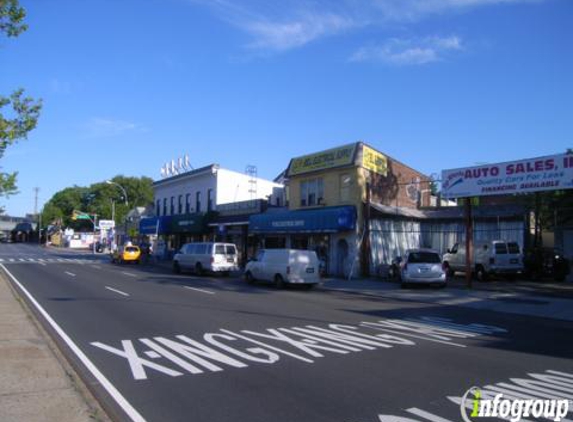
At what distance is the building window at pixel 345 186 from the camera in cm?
2742

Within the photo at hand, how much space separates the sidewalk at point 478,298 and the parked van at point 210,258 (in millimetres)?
7488

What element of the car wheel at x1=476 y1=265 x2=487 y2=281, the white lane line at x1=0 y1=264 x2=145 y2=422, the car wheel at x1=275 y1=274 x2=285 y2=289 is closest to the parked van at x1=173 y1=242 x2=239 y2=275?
the car wheel at x1=275 y1=274 x2=285 y2=289

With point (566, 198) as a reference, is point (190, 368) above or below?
below

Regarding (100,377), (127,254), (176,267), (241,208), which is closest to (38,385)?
(100,377)

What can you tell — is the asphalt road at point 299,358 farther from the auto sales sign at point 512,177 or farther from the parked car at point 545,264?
the parked car at point 545,264

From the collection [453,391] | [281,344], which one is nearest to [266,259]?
[281,344]

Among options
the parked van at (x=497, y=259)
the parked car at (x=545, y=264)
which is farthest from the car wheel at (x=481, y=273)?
the parked car at (x=545, y=264)

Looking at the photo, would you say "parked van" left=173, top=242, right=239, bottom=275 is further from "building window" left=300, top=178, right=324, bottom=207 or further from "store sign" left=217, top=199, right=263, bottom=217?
"store sign" left=217, top=199, right=263, bottom=217

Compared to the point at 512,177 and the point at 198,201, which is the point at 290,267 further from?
the point at 198,201

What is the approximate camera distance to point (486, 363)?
7781mm

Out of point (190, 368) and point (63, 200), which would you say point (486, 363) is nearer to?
point (190, 368)

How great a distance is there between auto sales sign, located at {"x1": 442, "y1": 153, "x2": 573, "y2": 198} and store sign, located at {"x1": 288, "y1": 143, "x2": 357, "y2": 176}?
271 inches

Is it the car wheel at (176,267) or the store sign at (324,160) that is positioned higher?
the store sign at (324,160)

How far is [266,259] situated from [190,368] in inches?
613
